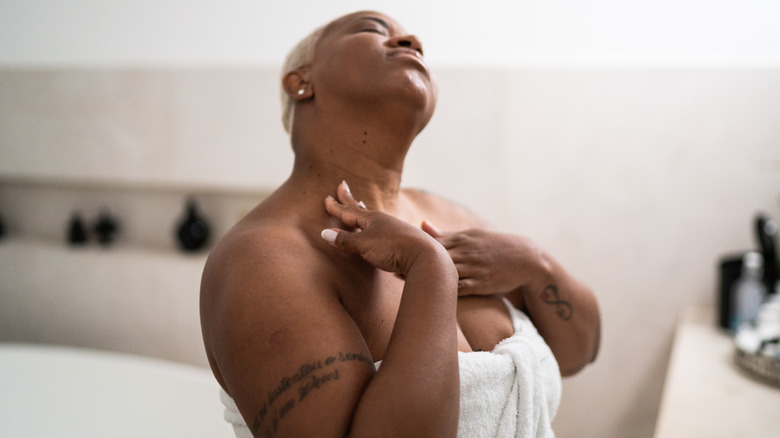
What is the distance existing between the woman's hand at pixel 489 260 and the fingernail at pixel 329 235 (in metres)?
0.23

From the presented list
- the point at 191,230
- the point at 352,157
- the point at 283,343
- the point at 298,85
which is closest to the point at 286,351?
the point at 283,343

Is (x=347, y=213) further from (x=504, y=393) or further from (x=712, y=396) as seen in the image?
(x=712, y=396)

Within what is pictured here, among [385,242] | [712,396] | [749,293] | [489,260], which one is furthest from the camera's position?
[749,293]

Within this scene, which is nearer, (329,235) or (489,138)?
(329,235)

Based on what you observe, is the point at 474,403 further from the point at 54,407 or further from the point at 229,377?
the point at 54,407

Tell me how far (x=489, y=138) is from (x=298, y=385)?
1583 mm

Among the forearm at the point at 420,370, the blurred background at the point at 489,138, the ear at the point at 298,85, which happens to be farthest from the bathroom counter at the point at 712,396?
the ear at the point at 298,85

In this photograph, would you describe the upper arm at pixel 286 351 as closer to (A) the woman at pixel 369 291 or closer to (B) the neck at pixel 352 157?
(A) the woman at pixel 369 291

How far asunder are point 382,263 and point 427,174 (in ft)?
4.62

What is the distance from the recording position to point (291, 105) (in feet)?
3.85

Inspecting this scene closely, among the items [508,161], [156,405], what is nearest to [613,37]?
[508,161]

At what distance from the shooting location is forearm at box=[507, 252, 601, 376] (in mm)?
1135

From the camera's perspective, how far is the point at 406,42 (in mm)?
1054

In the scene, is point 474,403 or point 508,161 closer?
point 474,403
